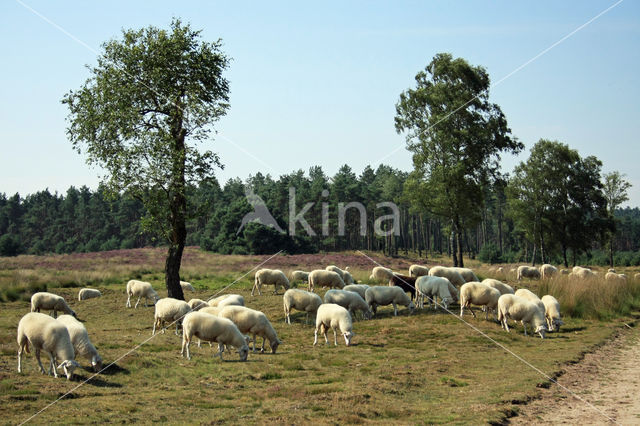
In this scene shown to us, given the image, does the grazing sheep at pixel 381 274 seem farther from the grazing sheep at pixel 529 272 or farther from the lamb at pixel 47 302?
the lamb at pixel 47 302

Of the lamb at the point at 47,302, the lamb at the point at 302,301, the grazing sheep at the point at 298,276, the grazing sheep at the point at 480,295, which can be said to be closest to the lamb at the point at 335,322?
the lamb at the point at 302,301

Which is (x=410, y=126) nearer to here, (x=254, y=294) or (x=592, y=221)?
(x=254, y=294)

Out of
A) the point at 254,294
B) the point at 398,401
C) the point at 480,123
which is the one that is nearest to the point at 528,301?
the point at 398,401

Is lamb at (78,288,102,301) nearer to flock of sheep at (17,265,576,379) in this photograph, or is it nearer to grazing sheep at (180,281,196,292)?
flock of sheep at (17,265,576,379)

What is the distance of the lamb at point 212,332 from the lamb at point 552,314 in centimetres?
1348

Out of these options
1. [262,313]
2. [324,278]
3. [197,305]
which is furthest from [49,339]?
[324,278]

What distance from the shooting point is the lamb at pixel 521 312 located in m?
22.3

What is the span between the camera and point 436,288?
89.6 ft

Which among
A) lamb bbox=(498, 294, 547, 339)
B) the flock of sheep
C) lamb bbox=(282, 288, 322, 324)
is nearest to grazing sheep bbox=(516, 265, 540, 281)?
the flock of sheep

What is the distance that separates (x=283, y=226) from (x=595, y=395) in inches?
3255

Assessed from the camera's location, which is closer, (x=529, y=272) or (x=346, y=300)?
(x=346, y=300)

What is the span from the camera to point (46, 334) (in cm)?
Answer: 1409

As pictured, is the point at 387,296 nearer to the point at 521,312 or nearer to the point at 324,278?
the point at 324,278

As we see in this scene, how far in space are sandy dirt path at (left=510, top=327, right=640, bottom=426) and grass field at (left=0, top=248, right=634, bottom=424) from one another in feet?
1.44
